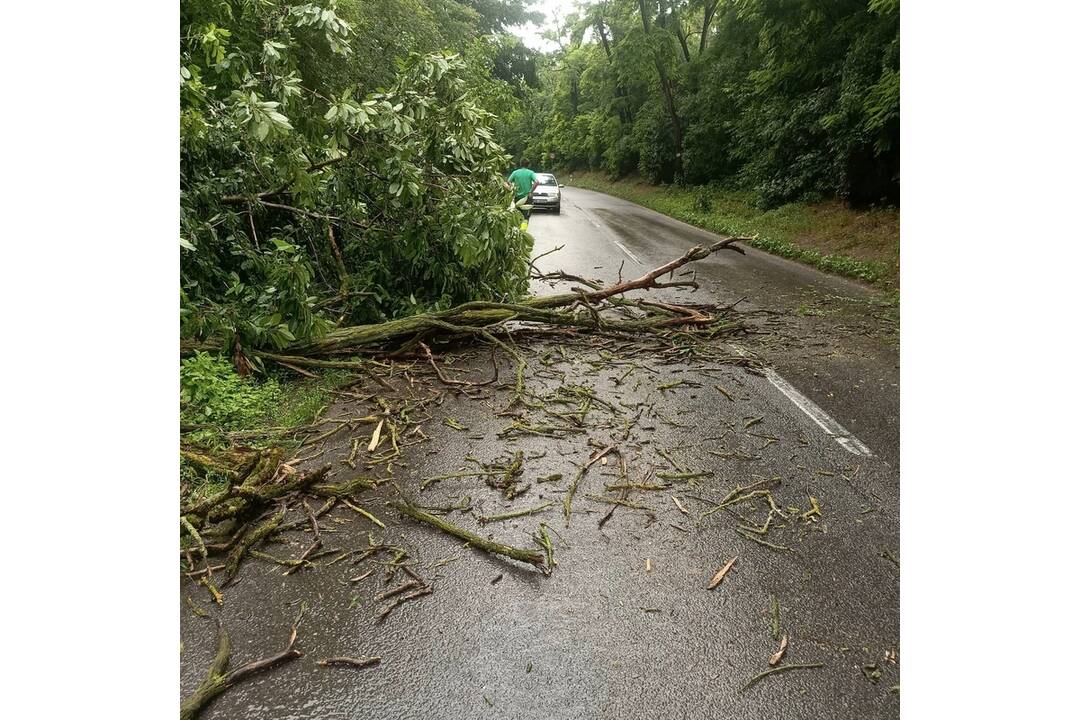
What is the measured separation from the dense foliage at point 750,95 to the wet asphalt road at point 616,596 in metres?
11.9

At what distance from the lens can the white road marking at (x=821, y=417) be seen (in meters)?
5.34

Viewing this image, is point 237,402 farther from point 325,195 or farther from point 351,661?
point 351,661

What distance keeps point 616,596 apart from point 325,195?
616cm

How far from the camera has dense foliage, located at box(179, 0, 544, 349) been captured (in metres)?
6.52

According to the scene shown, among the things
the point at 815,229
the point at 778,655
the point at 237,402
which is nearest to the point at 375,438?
the point at 237,402

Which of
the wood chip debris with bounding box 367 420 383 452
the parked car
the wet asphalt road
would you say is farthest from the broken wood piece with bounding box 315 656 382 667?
the parked car

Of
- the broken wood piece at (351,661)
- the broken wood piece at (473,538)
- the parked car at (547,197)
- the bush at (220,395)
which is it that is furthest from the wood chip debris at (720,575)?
the parked car at (547,197)

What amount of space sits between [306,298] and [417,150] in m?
2.25

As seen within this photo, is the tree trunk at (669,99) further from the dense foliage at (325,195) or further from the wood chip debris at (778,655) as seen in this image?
the wood chip debris at (778,655)

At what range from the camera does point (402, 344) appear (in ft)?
25.1

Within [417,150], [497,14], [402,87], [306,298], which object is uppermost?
[497,14]

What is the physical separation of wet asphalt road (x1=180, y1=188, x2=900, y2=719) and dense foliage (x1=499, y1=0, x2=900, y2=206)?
39.0 feet

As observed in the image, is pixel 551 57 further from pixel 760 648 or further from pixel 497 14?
pixel 760 648

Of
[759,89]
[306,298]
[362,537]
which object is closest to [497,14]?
[759,89]
